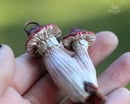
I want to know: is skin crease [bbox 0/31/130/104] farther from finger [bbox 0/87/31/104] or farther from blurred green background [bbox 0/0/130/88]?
blurred green background [bbox 0/0/130/88]

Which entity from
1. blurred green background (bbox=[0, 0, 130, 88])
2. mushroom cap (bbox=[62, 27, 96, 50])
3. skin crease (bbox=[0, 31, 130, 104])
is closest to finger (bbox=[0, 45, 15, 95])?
skin crease (bbox=[0, 31, 130, 104])

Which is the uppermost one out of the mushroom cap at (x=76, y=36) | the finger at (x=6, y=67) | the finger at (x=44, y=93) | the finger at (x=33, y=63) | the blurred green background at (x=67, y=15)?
the finger at (x=6, y=67)

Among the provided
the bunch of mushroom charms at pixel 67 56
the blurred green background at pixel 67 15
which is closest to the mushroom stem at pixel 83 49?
the bunch of mushroom charms at pixel 67 56

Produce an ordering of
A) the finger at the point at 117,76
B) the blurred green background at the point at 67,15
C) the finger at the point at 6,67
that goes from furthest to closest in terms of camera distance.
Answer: the blurred green background at the point at 67,15 → the finger at the point at 117,76 → the finger at the point at 6,67

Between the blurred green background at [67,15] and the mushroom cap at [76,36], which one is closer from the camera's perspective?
the mushroom cap at [76,36]

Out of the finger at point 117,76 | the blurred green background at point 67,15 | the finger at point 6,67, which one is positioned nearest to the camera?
the finger at point 6,67

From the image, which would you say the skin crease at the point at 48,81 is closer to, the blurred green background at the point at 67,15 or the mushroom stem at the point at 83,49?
the mushroom stem at the point at 83,49

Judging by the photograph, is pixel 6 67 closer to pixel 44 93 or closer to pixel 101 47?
pixel 44 93

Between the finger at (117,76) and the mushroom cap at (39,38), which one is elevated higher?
the mushroom cap at (39,38)
